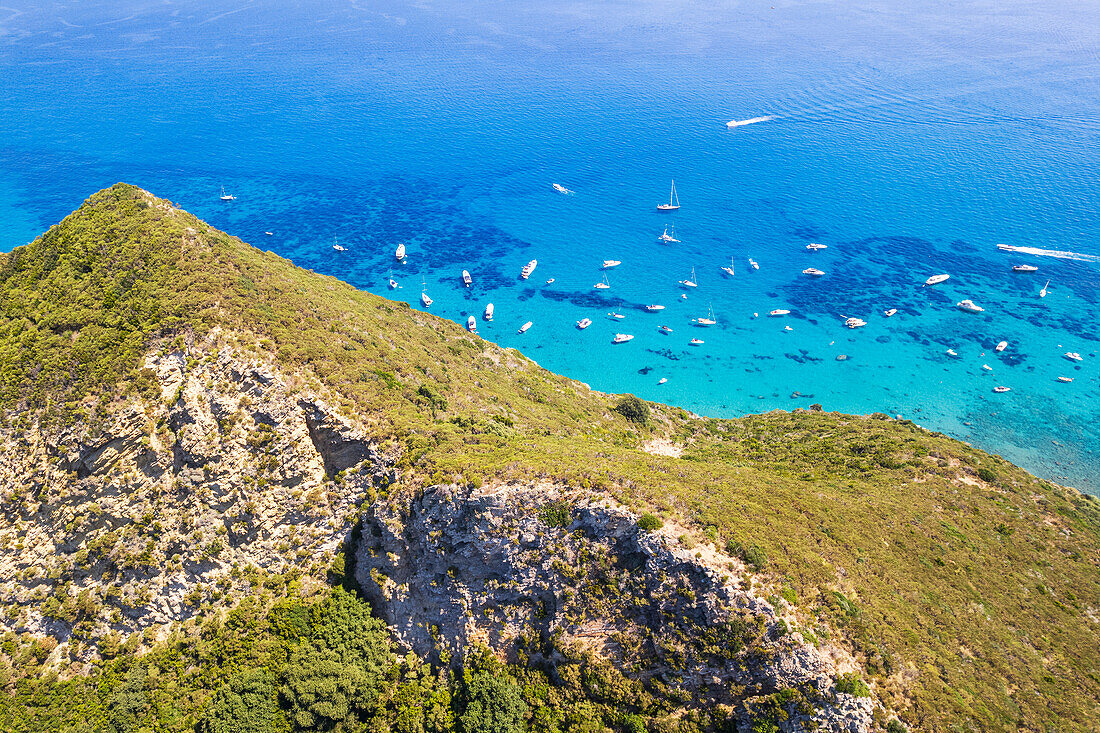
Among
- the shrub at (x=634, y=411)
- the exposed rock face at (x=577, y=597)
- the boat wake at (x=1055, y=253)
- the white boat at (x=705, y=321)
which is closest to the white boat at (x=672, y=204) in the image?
the white boat at (x=705, y=321)

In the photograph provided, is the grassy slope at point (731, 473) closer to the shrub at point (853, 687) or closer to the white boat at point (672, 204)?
the shrub at point (853, 687)

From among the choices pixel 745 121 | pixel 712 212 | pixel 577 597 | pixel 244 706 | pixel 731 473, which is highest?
pixel 745 121

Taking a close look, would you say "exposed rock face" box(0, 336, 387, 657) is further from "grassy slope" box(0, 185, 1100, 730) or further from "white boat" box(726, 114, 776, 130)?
"white boat" box(726, 114, 776, 130)

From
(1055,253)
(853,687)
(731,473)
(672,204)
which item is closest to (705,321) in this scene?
(672,204)

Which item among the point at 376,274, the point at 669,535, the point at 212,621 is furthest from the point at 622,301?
the point at 212,621

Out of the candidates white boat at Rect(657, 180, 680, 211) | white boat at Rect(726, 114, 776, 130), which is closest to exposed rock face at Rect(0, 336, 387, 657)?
white boat at Rect(657, 180, 680, 211)

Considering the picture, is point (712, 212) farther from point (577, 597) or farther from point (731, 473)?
point (577, 597)
